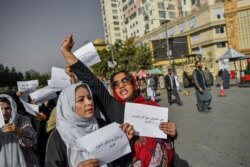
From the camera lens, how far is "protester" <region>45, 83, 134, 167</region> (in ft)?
6.80

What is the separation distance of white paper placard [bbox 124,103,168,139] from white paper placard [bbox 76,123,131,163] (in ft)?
0.68

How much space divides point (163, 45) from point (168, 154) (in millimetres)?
42053

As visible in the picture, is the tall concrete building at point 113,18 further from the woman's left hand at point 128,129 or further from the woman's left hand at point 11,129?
the woman's left hand at point 128,129

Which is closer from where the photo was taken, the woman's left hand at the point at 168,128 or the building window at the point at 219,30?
the woman's left hand at the point at 168,128

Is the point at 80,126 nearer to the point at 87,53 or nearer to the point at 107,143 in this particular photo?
the point at 107,143

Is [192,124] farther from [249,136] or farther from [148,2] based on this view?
[148,2]

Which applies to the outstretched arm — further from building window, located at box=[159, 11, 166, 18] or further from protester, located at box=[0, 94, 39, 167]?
building window, located at box=[159, 11, 166, 18]

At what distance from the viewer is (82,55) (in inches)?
136

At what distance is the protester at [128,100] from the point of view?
2.43 m

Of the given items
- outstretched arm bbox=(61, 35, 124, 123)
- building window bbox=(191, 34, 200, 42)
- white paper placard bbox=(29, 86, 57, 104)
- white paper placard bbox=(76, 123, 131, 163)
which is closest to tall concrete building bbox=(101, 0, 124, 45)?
building window bbox=(191, 34, 200, 42)

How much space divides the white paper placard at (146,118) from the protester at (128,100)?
5cm

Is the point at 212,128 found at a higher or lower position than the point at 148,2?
lower

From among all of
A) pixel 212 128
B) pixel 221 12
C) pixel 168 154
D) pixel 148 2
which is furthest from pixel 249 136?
pixel 148 2

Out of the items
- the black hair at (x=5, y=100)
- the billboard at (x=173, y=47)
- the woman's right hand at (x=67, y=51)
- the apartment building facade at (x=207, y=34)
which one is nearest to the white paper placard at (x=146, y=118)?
the woman's right hand at (x=67, y=51)
